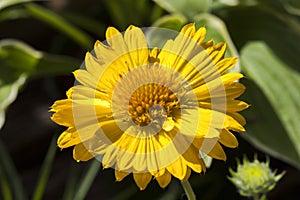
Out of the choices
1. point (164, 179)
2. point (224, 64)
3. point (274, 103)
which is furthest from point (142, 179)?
point (274, 103)

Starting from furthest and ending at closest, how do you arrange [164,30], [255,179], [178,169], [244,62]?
1. [244,62]
2. [164,30]
3. [255,179]
4. [178,169]

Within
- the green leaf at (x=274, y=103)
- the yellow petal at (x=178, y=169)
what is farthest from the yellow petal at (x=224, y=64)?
the green leaf at (x=274, y=103)

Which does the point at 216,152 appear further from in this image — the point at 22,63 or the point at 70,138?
the point at 22,63

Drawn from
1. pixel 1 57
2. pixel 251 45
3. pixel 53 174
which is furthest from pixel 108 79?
pixel 53 174

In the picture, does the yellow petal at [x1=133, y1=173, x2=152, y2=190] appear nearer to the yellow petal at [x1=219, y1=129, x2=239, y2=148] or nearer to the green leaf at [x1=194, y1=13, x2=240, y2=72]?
the yellow petal at [x1=219, y1=129, x2=239, y2=148]

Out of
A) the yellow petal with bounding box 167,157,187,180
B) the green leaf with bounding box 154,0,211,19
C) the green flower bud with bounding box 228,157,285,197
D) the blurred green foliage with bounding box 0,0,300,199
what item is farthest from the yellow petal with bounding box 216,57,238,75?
the green leaf with bounding box 154,0,211,19

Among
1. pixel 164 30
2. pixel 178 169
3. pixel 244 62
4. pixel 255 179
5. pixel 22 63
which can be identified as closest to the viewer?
pixel 178 169

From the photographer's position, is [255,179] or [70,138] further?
[255,179]

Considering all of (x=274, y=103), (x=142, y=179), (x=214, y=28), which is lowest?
(x=274, y=103)

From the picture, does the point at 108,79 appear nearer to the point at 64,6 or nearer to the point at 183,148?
the point at 183,148
